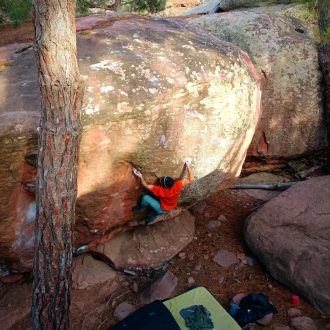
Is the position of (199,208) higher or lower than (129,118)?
lower

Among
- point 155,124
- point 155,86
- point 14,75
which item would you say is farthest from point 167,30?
point 14,75

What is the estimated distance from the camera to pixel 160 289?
17.7 ft

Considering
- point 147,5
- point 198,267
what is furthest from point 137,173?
point 147,5

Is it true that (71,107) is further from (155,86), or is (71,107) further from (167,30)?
(167,30)

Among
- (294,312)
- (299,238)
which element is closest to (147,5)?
(299,238)

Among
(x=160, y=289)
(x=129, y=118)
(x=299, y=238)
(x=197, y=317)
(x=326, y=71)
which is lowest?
(x=160, y=289)

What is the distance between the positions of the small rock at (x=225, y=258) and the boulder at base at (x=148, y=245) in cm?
58

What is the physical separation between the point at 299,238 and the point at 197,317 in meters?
1.99

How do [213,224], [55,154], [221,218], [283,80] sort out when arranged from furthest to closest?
[283,80], [221,218], [213,224], [55,154]

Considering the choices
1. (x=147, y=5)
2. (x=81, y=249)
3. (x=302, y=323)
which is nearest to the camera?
(x=302, y=323)

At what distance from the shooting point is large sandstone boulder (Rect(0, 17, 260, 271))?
4.33m

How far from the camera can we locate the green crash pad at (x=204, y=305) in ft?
15.4

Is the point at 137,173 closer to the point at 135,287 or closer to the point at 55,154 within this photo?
the point at 55,154

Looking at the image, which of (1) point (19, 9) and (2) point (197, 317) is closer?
(2) point (197, 317)
